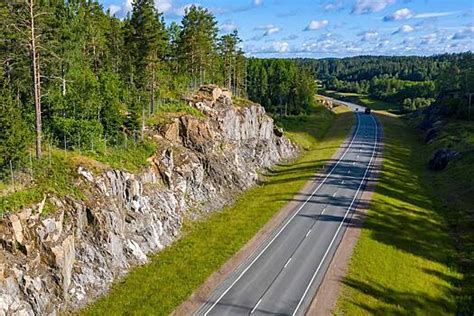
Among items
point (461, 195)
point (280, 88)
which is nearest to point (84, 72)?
point (461, 195)

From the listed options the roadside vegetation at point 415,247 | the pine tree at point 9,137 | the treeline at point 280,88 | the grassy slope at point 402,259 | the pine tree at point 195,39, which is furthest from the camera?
the treeline at point 280,88

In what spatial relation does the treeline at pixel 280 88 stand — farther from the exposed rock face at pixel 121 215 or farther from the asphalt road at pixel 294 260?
the asphalt road at pixel 294 260

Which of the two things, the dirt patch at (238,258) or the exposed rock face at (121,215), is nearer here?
the exposed rock face at (121,215)

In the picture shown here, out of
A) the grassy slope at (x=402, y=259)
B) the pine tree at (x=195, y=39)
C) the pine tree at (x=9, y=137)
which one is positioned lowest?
the grassy slope at (x=402, y=259)

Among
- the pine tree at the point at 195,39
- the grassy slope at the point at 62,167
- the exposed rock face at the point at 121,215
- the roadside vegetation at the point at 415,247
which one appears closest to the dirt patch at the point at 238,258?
the exposed rock face at the point at 121,215

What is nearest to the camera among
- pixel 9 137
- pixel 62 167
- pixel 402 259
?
pixel 9 137

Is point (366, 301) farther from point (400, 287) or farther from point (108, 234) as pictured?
point (108, 234)

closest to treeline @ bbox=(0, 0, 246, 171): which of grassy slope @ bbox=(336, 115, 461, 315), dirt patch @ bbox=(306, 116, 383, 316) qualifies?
dirt patch @ bbox=(306, 116, 383, 316)

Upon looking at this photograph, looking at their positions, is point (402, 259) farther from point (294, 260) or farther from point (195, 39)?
point (195, 39)
